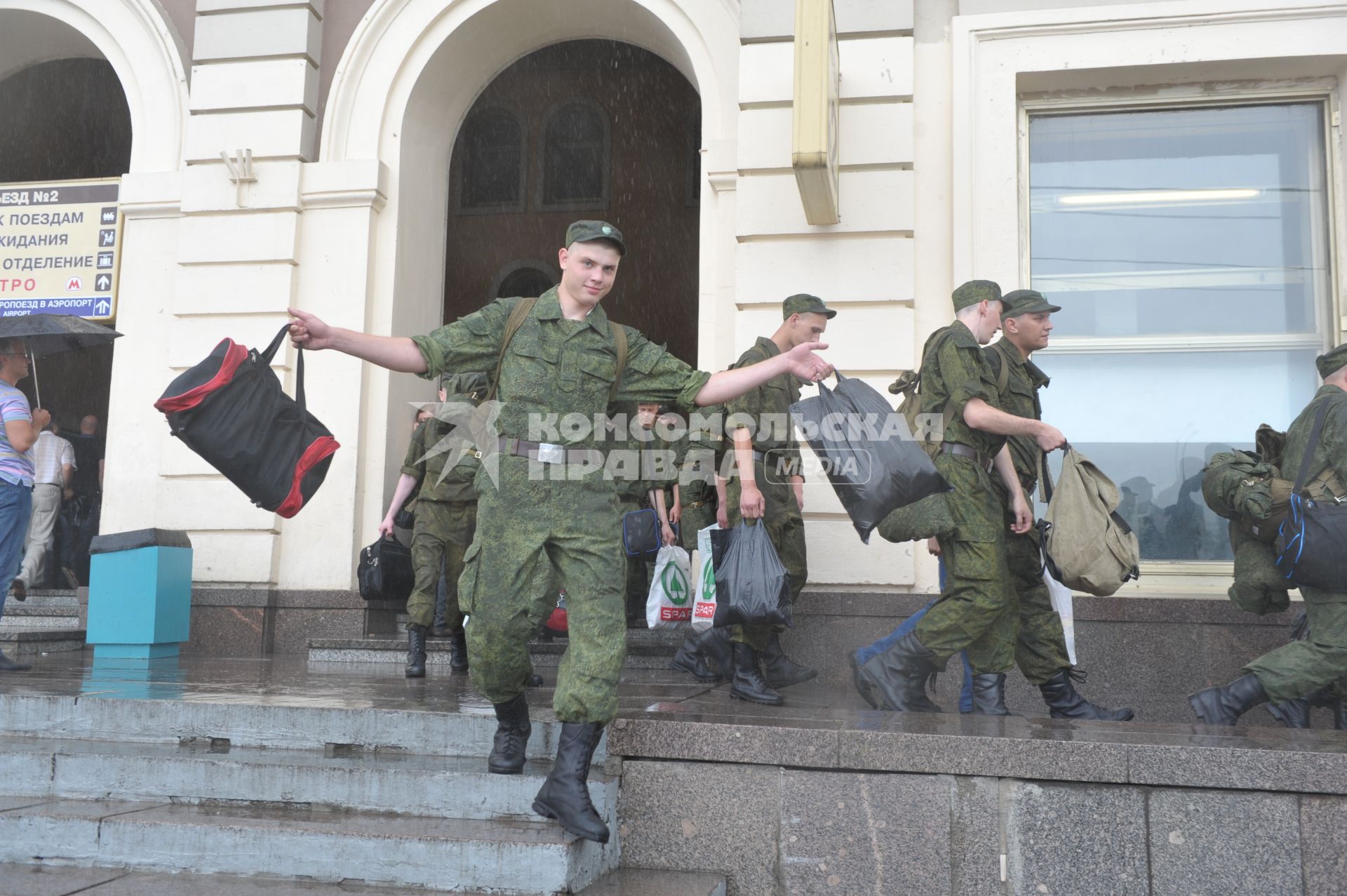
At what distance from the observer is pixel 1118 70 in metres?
7.42

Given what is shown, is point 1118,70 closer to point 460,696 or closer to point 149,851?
point 460,696

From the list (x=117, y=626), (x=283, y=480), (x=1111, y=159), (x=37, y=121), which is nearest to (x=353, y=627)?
(x=117, y=626)

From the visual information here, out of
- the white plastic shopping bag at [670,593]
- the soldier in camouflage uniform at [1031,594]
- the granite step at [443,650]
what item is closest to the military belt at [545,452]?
the soldier in camouflage uniform at [1031,594]

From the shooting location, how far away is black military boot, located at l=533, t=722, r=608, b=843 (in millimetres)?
3625

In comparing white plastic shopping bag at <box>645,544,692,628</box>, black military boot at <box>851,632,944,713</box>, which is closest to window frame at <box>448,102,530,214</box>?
white plastic shopping bag at <box>645,544,692,628</box>

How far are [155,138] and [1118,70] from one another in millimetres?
7210

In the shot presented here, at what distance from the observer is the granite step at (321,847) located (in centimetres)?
357

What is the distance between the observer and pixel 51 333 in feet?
21.0

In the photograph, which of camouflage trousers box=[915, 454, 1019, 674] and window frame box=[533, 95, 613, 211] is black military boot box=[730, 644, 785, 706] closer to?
camouflage trousers box=[915, 454, 1019, 674]

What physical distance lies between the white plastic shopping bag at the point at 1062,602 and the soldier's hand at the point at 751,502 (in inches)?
55.9

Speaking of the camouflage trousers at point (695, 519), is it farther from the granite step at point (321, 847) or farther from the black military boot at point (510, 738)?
the granite step at point (321, 847)

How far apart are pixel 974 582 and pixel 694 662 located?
222cm

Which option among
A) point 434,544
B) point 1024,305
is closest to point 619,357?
point 1024,305

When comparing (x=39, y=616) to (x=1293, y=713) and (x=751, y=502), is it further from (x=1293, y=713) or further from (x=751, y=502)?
(x=1293, y=713)
